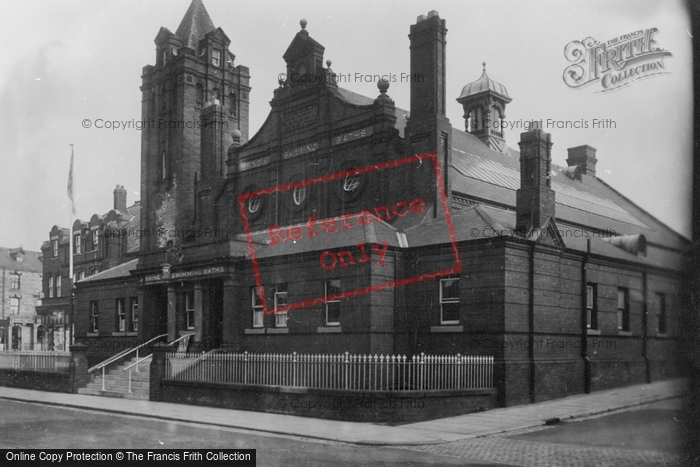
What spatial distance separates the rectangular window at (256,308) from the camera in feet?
83.5

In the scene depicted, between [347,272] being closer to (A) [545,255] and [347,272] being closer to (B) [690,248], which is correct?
(A) [545,255]

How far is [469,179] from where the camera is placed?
28.0 metres

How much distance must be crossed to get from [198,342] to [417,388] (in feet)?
37.7

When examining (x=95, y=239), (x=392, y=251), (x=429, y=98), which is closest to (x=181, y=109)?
(x=429, y=98)

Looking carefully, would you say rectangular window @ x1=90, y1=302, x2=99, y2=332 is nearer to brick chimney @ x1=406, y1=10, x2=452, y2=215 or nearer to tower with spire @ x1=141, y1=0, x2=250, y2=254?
tower with spire @ x1=141, y1=0, x2=250, y2=254

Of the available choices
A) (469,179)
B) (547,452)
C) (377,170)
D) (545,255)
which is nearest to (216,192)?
(377,170)

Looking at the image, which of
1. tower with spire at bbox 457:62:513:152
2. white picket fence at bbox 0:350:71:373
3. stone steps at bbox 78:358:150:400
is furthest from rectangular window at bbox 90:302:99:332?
tower with spire at bbox 457:62:513:152

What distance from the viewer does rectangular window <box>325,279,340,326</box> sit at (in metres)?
23.1

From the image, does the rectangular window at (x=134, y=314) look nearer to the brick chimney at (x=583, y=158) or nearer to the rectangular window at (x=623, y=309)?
the rectangular window at (x=623, y=309)

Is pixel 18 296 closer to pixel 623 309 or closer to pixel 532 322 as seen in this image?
pixel 623 309

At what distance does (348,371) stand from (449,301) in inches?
188

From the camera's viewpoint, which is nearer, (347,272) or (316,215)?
(347,272)

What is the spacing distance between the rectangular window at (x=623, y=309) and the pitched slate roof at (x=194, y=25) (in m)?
23.4
